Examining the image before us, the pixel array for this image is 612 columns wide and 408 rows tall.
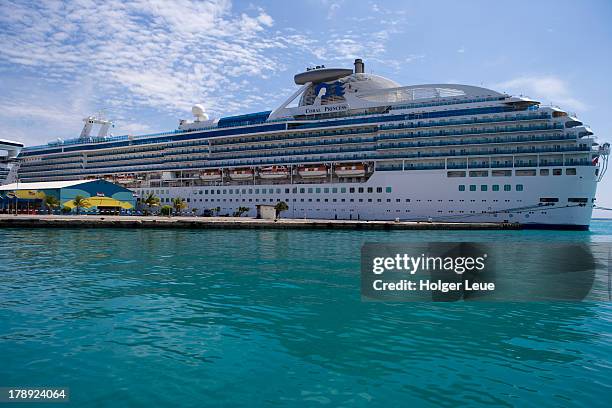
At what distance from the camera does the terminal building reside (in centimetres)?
7081

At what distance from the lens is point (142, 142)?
89562 mm

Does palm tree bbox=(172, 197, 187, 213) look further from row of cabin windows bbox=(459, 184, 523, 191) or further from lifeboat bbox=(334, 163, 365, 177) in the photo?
row of cabin windows bbox=(459, 184, 523, 191)

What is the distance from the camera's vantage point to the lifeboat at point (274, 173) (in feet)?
228

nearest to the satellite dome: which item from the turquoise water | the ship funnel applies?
the ship funnel

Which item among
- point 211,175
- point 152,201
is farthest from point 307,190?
point 152,201

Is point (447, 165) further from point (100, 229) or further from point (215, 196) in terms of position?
point (100, 229)

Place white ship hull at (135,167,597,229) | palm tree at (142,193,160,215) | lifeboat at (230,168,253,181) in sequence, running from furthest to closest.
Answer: palm tree at (142,193,160,215) < lifeboat at (230,168,253,181) < white ship hull at (135,167,597,229)

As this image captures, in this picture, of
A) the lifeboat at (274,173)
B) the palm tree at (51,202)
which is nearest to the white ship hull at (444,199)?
the lifeboat at (274,173)

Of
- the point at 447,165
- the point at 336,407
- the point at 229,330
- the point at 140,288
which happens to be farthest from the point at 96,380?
the point at 447,165

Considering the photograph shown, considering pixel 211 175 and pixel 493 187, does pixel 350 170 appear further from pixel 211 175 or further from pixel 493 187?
pixel 211 175

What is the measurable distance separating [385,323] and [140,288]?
9020 millimetres

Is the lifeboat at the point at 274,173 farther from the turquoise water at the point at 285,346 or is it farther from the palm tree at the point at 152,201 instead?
the turquoise water at the point at 285,346

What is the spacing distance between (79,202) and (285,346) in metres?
72.4

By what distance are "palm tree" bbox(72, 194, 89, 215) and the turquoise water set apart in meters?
60.3
